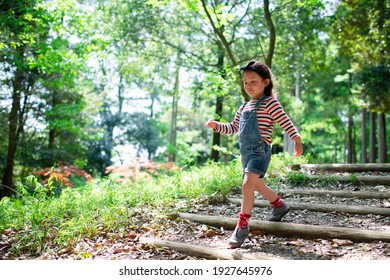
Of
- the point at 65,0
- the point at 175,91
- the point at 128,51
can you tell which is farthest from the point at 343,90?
the point at 65,0

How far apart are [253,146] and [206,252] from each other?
942 mm

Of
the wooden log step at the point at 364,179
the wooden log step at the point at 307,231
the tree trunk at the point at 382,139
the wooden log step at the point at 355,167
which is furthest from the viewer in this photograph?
the tree trunk at the point at 382,139

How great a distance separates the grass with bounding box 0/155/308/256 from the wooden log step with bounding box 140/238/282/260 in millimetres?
631

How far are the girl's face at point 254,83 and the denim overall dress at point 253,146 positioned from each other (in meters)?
0.07

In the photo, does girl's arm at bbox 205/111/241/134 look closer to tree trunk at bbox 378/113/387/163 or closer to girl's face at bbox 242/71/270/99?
girl's face at bbox 242/71/270/99

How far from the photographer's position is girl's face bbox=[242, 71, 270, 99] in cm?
298

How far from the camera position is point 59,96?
38.7 feet

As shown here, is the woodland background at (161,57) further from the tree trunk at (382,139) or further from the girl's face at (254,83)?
the girl's face at (254,83)

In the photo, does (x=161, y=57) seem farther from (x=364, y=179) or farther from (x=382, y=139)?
(x=382, y=139)

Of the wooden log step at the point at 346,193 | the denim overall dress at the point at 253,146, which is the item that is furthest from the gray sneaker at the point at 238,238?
the wooden log step at the point at 346,193

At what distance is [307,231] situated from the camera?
3.08 m

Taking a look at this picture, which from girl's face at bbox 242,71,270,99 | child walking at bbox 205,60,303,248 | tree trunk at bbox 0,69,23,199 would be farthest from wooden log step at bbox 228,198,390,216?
tree trunk at bbox 0,69,23,199

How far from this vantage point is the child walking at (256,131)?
2939 millimetres
